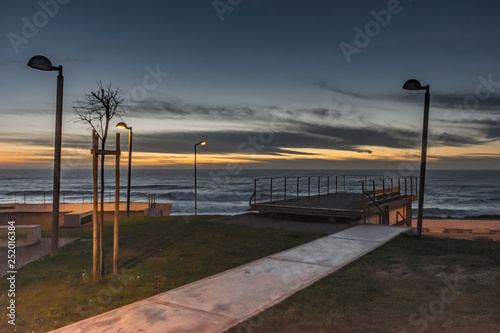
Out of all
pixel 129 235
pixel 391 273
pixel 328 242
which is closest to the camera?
pixel 391 273

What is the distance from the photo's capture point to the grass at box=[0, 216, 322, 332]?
201 inches

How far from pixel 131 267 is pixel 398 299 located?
484cm

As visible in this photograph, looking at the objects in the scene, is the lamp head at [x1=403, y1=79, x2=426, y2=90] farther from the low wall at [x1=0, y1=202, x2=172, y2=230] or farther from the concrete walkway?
the low wall at [x1=0, y1=202, x2=172, y2=230]

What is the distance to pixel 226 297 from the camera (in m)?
5.45

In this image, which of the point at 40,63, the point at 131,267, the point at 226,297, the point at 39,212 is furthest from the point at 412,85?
the point at 39,212

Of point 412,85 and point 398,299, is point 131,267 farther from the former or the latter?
point 412,85

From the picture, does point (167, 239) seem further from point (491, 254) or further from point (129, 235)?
point (491, 254)

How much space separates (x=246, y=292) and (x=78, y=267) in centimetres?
373

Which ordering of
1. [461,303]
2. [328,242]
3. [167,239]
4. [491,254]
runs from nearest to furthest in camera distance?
[461,303] → [491,254] → [328,242] → [167,239]

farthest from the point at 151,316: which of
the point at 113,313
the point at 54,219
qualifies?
the point at 54,219

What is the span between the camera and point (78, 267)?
7.36m

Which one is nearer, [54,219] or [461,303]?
[461,303]

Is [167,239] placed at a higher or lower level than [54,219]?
lower

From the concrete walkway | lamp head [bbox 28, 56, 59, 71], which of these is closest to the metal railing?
the concrete walkway
